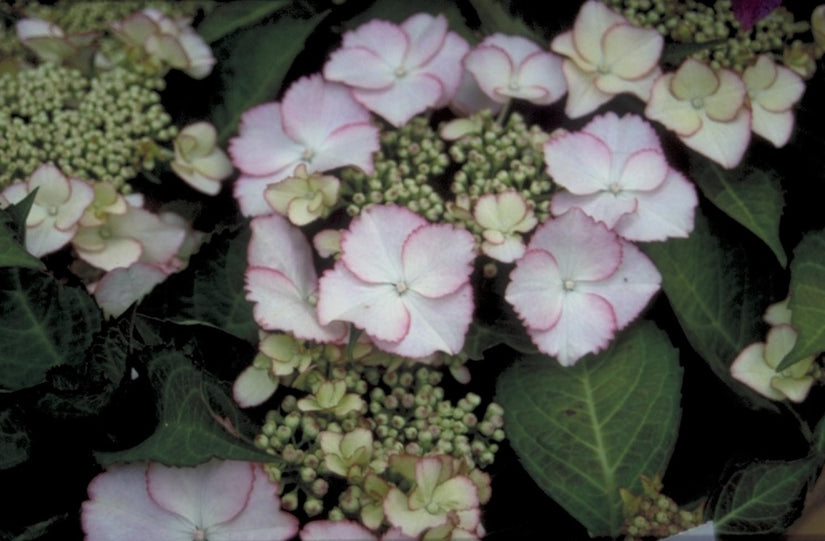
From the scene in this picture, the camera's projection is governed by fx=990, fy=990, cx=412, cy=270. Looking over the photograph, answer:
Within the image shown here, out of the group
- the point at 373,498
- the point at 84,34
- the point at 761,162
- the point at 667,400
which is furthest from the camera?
the point at 84,34

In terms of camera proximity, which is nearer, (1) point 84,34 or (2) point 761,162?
(2) point 761,162

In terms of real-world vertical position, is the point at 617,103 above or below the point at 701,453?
Result: above

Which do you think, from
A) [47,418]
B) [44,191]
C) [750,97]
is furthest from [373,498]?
[750,97]

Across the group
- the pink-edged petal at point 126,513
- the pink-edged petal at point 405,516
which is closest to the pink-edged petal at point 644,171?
the pink-edged petal at point 405,516

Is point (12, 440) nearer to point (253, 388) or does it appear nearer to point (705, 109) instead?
point (253, 388)

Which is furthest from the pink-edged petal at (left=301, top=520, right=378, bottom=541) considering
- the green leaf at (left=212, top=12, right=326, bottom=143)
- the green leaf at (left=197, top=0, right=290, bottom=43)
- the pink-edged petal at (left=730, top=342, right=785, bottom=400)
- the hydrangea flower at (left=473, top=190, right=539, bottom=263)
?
the green leaf at (left=197, top=0, right=290, bottom=43)

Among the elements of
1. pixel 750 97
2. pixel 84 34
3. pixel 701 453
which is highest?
pixel 750 97

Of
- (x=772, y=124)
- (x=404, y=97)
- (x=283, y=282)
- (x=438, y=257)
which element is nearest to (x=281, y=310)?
(x=283, y=282)

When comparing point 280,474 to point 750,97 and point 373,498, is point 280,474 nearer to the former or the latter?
point 373,498
